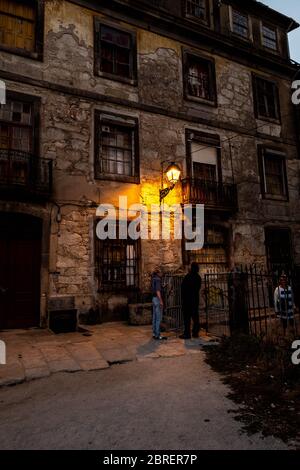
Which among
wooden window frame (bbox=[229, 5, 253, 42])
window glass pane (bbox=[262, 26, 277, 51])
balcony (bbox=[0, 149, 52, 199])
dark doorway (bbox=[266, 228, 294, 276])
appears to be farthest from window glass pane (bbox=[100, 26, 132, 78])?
dark doorway (bbox=[266, 228, 294, 276])

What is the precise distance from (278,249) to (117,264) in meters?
7.66

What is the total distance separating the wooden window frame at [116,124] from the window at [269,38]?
9.43 m

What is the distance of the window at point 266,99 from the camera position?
1442 cm

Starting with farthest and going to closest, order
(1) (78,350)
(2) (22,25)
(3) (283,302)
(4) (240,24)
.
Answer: (4) (240,24) < (2) (22,25) < (3) (283,302) < (1) (78,350)

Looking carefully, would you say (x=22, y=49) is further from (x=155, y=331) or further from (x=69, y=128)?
(x=155, y=331)

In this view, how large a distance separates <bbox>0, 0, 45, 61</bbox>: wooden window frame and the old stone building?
1.4 inches

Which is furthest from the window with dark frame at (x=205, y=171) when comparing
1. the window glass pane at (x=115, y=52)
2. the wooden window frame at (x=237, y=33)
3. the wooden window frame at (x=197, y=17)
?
the wooden window frame at (x=237, y=33)

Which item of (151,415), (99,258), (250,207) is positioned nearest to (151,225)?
(99,258)

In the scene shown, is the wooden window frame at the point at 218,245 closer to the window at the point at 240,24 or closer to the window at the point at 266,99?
the window at the point at 266,99

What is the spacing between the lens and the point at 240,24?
1473 cm

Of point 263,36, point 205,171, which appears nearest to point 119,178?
point 205,171

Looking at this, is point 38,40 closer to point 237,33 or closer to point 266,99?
point 237,33

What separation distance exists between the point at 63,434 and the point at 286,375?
3160 mm

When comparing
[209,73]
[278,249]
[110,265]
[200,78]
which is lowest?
[110,265]
